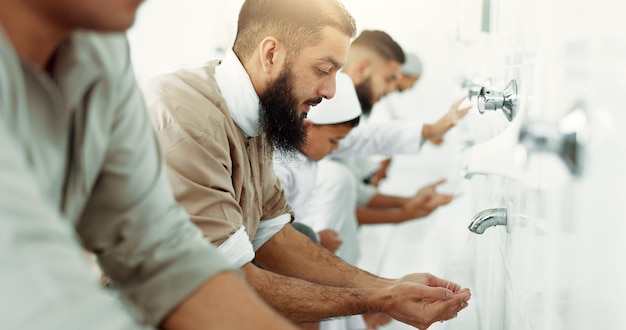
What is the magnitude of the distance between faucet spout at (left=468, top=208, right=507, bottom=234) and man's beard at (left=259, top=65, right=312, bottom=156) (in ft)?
1.42

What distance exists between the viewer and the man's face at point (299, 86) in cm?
150

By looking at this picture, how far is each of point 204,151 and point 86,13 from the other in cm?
65

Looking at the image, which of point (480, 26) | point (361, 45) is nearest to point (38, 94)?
point (480, 26)

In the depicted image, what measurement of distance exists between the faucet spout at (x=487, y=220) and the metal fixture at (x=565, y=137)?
2.20 ft

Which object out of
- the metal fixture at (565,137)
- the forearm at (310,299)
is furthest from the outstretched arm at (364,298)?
the metal fixture at (565,137)

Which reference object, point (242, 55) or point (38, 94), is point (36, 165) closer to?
point (38, 94)

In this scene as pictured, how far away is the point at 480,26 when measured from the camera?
249cm

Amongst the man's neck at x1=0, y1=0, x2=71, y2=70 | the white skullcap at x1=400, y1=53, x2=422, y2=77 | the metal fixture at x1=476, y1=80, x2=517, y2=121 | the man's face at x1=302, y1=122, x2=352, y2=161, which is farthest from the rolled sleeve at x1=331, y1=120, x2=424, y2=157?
the man's neck at x1=0, y1=0, x2=71, y2=70

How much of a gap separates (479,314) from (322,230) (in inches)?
26.6

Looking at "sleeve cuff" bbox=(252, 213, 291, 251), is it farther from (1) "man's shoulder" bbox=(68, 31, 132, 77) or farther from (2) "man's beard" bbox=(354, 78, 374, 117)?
(2) "man's beard" bbox=(354, 78, 374, 117)

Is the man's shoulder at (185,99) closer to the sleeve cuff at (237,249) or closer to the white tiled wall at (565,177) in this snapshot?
the sleeve cuff at (237,249)

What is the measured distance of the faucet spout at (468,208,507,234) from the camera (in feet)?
→ 4.30

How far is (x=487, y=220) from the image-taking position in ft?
4.37

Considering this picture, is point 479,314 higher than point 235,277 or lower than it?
higher
